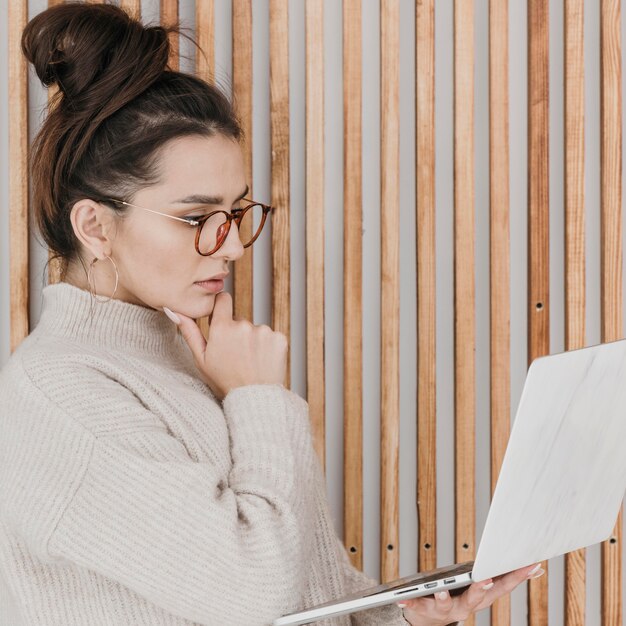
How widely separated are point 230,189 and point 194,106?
14 centimetres

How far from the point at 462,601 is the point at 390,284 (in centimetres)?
73

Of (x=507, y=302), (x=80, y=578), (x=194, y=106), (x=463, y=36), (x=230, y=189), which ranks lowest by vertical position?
(x=80, y=578)

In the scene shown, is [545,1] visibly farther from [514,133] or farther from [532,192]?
[532,192]

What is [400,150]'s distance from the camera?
1.64m

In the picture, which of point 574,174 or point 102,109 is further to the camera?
point 574,174

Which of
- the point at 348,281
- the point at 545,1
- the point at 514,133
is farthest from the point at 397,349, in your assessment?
the point at 545,1

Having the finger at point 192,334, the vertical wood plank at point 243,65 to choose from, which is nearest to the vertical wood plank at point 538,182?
the vertical wood plank at point 243,65

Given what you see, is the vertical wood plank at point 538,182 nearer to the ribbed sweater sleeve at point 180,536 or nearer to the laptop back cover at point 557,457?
the laptop back cover at point 557,457

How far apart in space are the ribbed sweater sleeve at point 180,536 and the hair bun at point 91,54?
461 millimetres

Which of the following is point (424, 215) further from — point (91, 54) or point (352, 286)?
point (91, 54)

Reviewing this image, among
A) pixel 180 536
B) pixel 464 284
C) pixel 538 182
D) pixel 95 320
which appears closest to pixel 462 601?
pixel 180 536

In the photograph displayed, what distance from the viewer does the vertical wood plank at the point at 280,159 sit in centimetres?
158

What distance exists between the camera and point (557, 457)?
2.73ft

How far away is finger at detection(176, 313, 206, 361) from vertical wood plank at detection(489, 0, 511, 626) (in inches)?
28.8
